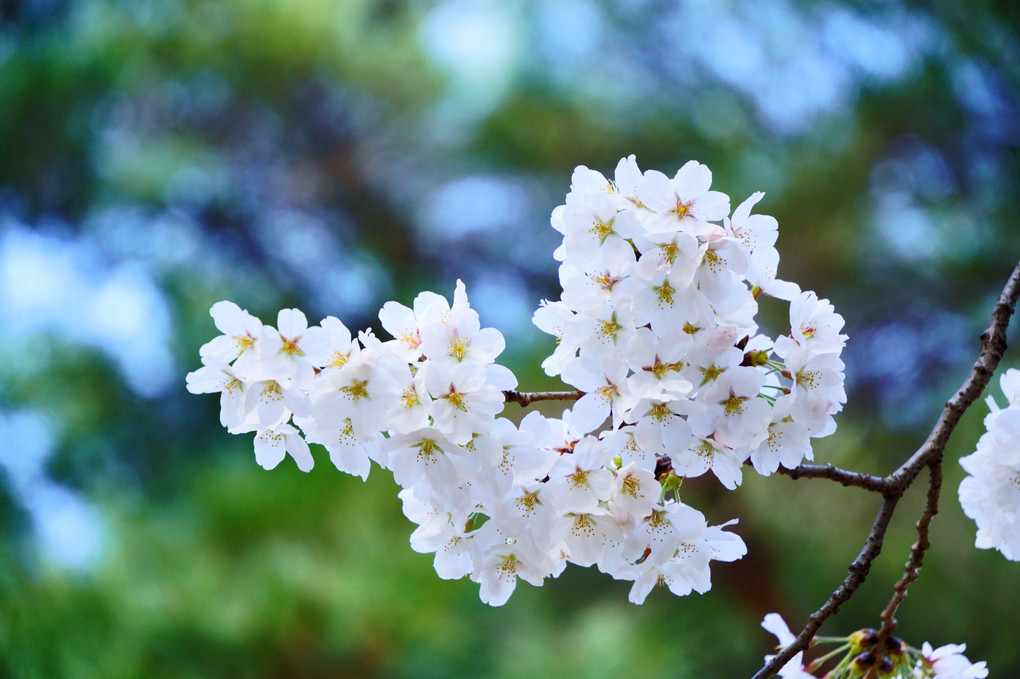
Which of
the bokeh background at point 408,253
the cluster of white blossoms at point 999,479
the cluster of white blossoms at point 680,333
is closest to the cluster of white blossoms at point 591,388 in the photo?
the cluster of white blossoms at point 680,333

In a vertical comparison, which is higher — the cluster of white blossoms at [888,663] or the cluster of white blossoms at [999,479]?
the cluster of white blossoms at [999,479]

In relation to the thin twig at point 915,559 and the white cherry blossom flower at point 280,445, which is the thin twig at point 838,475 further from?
the white cherry blossom flower at point 280,445

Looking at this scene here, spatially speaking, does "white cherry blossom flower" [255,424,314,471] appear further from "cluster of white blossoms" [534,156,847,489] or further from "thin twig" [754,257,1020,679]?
"thin twig" [754,257,1020,679]

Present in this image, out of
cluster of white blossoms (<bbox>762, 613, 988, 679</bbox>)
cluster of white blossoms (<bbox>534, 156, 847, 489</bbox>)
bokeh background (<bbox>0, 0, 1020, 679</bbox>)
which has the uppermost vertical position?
bokeh background (<bbox>0, 0, 1020, 679</bbox>)

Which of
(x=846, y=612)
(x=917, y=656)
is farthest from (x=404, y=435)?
(x=846, y=612)

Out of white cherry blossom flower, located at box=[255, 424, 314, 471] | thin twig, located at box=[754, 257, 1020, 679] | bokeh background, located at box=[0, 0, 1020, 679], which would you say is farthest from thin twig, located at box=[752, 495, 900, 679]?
bokeh background, located at box=[0, 0, 1020, 679]
